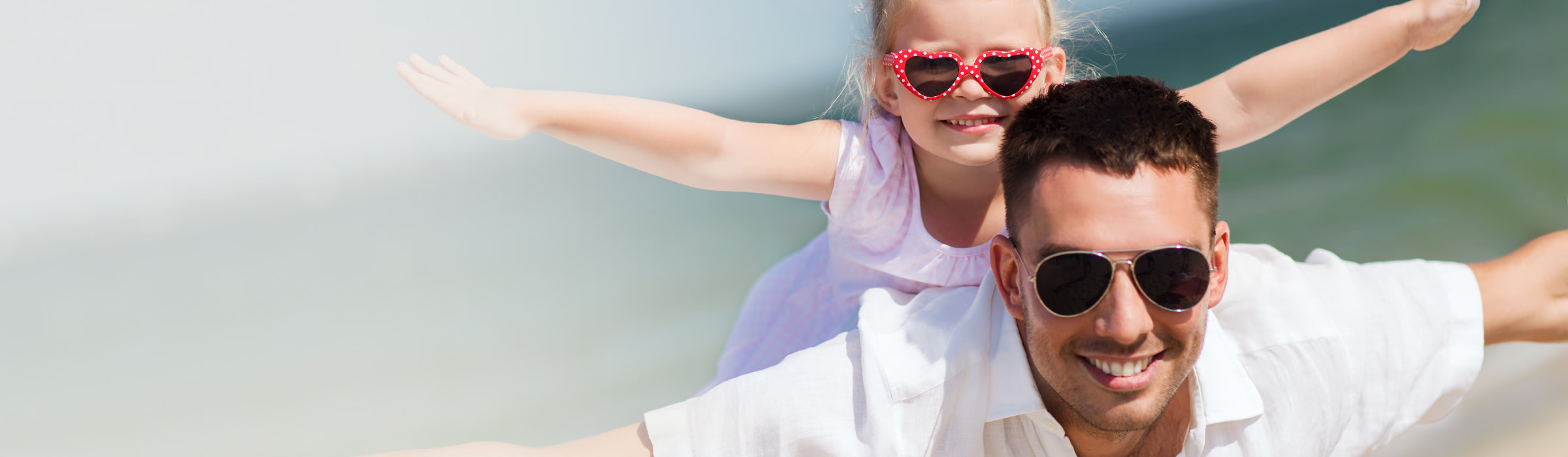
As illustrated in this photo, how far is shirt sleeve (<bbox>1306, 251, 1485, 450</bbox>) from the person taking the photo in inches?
80.5

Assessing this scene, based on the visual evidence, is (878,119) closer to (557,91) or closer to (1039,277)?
(557,91)

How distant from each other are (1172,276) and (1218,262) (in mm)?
235

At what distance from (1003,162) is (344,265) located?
18.6ft

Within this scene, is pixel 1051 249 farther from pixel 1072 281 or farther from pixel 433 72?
pixel 433 72

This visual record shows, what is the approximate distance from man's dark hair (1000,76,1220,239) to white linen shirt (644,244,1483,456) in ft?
1.00

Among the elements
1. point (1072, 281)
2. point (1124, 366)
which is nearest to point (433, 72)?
point (1072, 281)

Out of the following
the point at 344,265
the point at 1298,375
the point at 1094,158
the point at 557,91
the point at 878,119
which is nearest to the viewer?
the point at 1094,158

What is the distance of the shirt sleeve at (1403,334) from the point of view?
2.04m

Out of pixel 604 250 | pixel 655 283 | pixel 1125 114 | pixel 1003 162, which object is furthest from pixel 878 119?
pixel 604 250

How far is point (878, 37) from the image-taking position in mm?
2537

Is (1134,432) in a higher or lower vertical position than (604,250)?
lower

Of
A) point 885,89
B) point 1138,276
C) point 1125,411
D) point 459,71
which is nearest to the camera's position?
point 1138,276

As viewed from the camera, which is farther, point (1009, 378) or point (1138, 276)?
point (1009, 378)

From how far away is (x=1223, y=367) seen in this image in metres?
1.84
